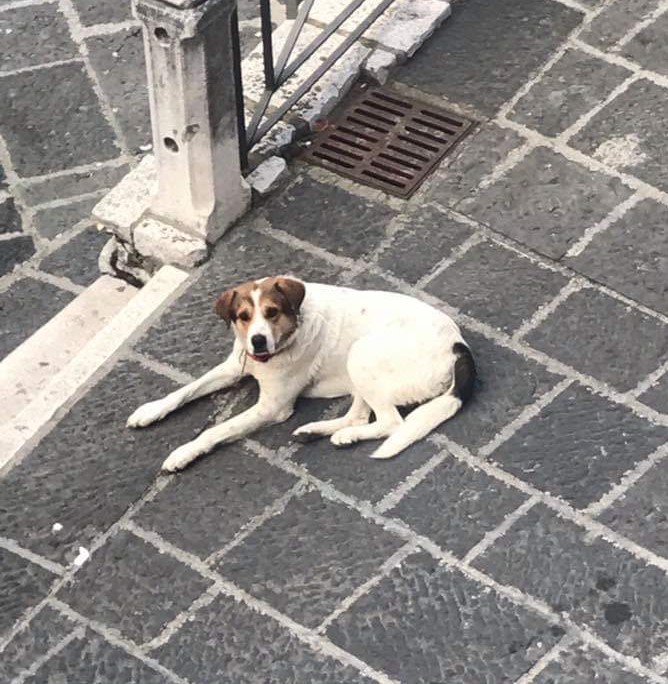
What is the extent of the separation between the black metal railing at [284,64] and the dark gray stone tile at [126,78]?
0.88 metres

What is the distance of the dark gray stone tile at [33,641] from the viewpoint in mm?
5141

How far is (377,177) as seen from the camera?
6758mm

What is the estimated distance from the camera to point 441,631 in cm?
511

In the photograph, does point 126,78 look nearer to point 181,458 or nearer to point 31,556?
point 181,458

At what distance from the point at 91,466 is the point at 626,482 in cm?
198

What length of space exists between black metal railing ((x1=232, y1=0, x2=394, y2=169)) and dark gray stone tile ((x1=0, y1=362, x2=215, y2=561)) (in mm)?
1236

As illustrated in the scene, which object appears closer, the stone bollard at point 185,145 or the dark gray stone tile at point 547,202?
the stone bollard at point 185,145

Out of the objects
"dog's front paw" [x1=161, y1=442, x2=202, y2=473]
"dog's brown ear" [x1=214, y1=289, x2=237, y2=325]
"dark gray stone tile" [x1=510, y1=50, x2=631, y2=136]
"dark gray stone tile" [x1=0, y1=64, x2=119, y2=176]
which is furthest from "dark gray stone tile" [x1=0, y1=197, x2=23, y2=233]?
"dark gray stone tile" [x1=510, y1=50, x2=631, y2=136]

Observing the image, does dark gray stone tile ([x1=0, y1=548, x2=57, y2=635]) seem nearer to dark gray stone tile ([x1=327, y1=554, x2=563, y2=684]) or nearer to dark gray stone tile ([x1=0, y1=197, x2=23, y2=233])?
dark gray stone tile ([x1=327, y1=554, x2=563, y2=684])

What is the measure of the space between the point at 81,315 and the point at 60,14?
2146 millimetres

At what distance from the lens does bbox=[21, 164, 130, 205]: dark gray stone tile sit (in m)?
7.30

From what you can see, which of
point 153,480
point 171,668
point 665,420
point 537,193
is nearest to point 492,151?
point 537,193

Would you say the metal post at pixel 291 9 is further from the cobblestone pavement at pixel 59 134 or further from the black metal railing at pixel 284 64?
the black metal railing at pixel 284 64

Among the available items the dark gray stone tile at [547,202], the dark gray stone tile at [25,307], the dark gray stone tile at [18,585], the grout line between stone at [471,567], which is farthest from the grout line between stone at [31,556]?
the dark gray stone tile at [547,202]
